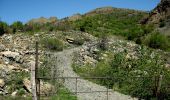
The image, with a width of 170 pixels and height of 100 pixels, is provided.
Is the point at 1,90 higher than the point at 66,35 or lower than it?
lower

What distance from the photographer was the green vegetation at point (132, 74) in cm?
1789

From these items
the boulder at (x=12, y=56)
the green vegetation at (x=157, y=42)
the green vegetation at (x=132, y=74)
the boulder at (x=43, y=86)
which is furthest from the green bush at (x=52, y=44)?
the boulder at (x=43, y=86)

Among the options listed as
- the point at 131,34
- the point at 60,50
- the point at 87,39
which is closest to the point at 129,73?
the point at 60,50

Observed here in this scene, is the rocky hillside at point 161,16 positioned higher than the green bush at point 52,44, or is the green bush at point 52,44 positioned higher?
the rocky hillside at point 161,16

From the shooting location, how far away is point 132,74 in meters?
20.8

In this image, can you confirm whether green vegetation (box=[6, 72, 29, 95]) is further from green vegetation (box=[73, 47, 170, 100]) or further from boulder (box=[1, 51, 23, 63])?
green vegetation (box=[73, 47, 170, 100])

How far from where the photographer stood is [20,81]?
17234 millimetres

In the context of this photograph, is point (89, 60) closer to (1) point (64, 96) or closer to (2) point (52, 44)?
(2) point (52, 44)

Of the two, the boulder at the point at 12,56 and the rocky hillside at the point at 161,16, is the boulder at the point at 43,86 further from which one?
the rocky hillside at the point at 161,16

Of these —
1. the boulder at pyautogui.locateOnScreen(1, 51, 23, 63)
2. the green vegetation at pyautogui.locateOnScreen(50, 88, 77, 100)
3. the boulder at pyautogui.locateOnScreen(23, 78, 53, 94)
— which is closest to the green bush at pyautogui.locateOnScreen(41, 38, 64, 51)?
the boulder at pyautogui.locateOnScreen(1, 51, 23, 63)

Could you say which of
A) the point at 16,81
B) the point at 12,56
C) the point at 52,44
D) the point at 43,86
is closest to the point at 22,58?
the point at 12,56

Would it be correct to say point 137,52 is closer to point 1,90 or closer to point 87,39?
point 87,39

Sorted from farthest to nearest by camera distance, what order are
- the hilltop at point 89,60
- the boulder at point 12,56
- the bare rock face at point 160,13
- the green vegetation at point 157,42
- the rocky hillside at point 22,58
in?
1. the bare rock face at point 160,13
2. the green vegetation at point 157,42
3. the boulder at point 12,56
4. the hilltop at point 89,60
5. the rocky hillside at point 22,58

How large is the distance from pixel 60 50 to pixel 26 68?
9.24 m
